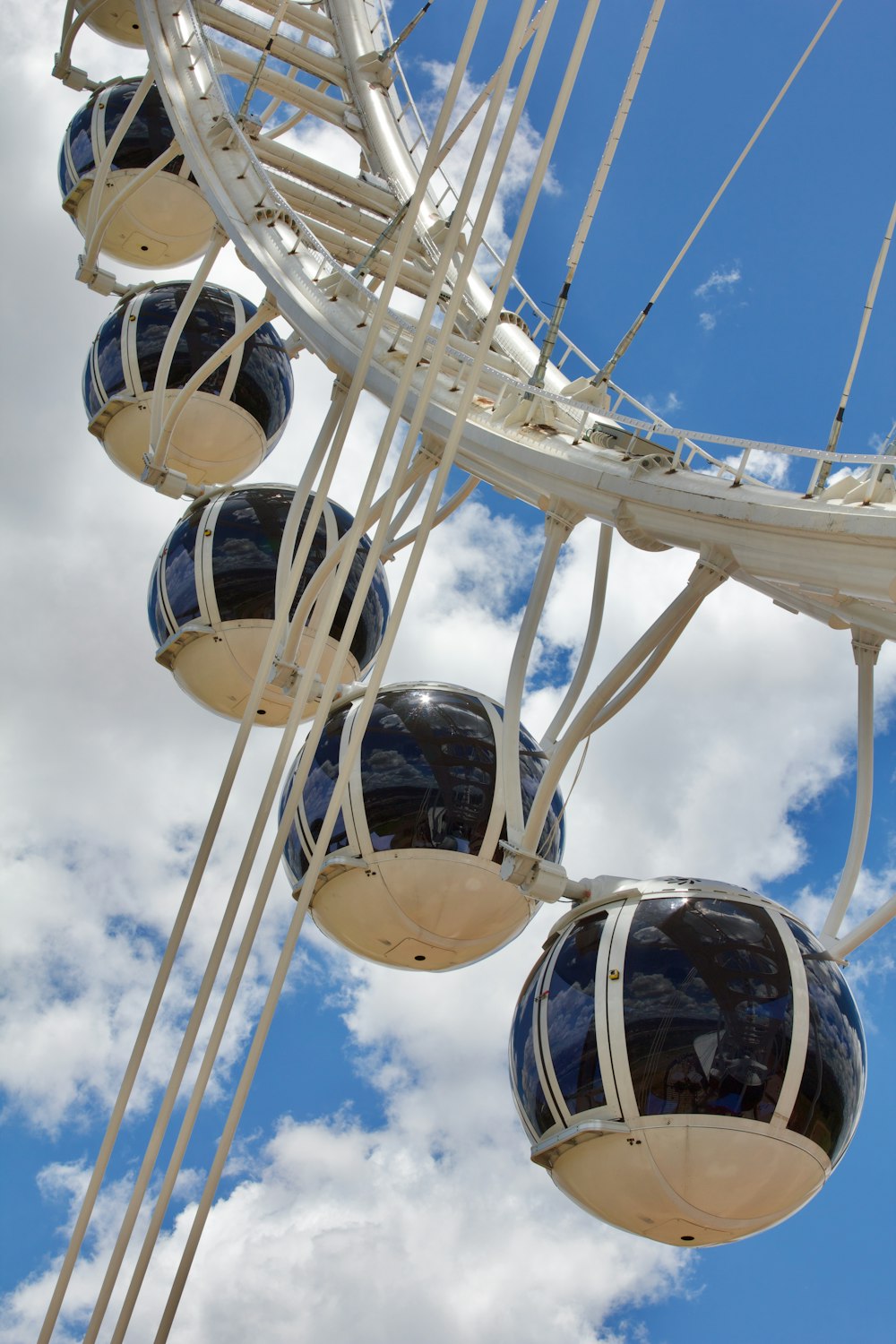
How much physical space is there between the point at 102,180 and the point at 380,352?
6456 mm

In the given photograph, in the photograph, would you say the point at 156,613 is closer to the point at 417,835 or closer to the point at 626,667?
the point at 417,835

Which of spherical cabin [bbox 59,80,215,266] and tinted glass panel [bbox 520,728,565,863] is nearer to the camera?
tinted glass panel [bbox 520,728,565,863]

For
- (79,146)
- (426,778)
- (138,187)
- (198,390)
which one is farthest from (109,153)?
(426,778)

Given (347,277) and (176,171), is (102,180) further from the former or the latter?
(347,277)

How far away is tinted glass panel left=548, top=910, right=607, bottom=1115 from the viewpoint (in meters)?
8.82

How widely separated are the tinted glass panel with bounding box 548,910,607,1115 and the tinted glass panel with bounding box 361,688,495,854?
1249 millimetres

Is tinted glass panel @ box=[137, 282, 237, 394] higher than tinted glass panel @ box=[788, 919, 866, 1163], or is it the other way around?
tinted glass panel @ box=[137, 282, 237, 394]

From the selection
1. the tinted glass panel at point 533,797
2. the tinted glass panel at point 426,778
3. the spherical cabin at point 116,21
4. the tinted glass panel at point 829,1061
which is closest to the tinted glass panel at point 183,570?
the tinted glass panel at point 426,778

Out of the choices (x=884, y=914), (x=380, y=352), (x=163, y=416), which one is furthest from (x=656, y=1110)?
(x=163, y=416)

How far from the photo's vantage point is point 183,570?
1330 centimetres

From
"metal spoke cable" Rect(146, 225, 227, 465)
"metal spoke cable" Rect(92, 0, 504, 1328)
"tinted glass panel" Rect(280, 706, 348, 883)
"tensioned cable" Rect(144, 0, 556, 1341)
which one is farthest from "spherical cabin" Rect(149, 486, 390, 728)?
"tensioned cable" Rect(144, 0, 556, 1341)

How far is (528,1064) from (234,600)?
195 inches

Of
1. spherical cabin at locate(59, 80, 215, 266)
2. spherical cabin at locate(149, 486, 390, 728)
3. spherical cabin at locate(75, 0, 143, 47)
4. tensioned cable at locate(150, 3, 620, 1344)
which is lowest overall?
tensioned cable at locate(150, 3, 620, 1344)

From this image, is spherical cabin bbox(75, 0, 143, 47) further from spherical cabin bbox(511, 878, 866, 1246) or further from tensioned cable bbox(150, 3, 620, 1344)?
spherical cabin bbox(511, 878, 866, 1246)
